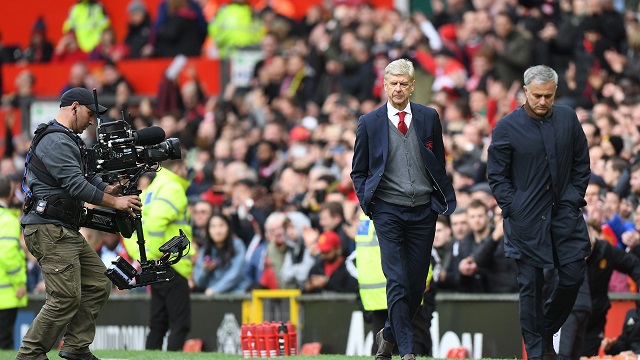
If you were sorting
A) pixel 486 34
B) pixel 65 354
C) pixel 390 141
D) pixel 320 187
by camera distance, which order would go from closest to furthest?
1. pixel 390 141
2. pixel 65 354
3. pixel 320 187
4. pixel 486 34

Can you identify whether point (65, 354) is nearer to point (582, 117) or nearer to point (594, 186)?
point (594, 186)

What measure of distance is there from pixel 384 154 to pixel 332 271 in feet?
18.1

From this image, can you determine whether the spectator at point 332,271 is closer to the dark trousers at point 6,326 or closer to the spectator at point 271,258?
the spectator at point 271,258

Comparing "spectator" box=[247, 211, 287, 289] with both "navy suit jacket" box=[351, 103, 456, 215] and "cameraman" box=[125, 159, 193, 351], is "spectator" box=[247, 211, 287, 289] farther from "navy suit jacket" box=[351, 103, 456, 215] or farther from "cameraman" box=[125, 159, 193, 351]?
"navy suit jacket" box=[351, 103, 456, 215]

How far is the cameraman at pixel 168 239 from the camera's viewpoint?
14.0 meters

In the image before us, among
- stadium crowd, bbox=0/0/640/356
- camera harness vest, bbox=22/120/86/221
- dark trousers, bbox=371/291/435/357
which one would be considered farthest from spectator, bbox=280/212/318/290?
camera harness vest, bbox=22/120/86/221

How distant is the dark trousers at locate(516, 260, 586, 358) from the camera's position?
10609 millimetres

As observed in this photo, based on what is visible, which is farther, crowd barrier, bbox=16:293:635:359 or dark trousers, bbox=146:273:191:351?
dark trousers, bbox=146:273:191:351

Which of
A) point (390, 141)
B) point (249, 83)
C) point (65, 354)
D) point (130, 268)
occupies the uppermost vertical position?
point (249, 83)

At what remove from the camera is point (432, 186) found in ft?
35.3

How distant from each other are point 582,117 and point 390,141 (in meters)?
6.63

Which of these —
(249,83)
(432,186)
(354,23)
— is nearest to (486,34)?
(354,23)

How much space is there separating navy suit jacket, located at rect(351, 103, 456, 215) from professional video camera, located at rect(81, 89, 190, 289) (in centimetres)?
166

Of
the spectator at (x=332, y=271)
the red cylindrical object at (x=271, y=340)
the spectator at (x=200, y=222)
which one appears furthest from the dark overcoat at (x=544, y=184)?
the spectator at (x=200, y=222)
